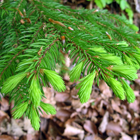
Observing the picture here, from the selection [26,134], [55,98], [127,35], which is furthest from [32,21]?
[26,134]

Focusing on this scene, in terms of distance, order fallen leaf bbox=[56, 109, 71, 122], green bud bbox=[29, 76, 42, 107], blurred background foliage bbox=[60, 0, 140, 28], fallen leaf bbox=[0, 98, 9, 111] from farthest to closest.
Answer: blurred background foliage bbox=[60, 0, 140, 28] < fallen leaf bbox=[56, 109, 71, 122] < fallen leaf bbox=[0, 98, 9, 111] < green bud bbox=[29, 76, 42, 107]

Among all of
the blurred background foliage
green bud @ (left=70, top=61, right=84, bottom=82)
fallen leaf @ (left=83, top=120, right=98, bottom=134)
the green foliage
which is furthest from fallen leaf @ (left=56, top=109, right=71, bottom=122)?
the blurred background foliage

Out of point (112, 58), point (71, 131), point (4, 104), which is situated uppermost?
point (112, 58)

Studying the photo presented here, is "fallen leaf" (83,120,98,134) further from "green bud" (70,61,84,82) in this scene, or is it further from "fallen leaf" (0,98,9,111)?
"green bud" (70,61,84,82)

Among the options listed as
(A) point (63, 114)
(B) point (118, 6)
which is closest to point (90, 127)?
(A) point (63, 114)

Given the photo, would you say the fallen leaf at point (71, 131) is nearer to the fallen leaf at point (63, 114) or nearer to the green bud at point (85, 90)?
the fallen leaf at point (63, 114)

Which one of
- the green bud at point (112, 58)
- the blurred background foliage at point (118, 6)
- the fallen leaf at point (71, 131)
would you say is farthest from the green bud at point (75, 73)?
the blurred background foliage at point (118, 6)

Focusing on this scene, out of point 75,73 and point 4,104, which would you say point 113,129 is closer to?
point 4,104

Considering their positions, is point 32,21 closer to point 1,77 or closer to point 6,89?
point 1,77
